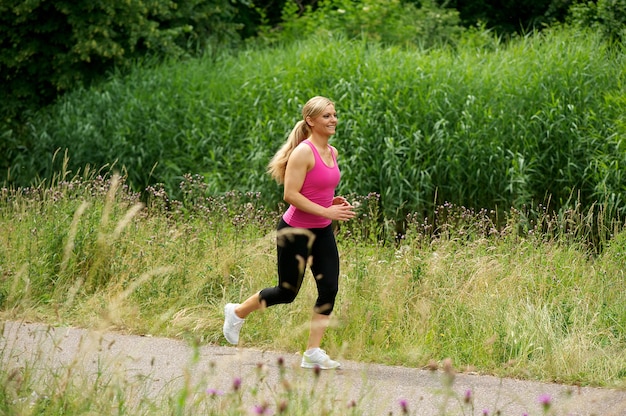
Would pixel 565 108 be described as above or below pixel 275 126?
above

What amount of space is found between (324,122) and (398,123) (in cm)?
557

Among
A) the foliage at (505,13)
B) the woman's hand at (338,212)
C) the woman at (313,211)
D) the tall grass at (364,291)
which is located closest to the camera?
the woman's hand at (338,212)

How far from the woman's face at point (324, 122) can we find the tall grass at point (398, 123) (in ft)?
12.5

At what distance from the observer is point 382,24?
15.7m

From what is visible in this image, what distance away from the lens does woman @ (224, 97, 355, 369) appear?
5266mm

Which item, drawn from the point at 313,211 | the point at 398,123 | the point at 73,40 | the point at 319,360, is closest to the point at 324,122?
the point at 313,211

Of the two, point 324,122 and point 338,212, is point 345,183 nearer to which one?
point 324,122

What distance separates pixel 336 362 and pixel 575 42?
8069 millimetres

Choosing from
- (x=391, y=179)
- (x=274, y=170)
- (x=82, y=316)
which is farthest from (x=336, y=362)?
(x=391, y=179)

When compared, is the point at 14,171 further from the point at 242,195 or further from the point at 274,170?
the point at 274,170

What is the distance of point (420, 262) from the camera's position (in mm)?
6855

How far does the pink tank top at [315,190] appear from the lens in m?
5.32

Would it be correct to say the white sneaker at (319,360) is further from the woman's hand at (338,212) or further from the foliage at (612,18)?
the foliage at (612,18)

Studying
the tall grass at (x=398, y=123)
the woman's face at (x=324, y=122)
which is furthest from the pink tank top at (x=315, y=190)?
the tall grass at (x=398, y=123)
